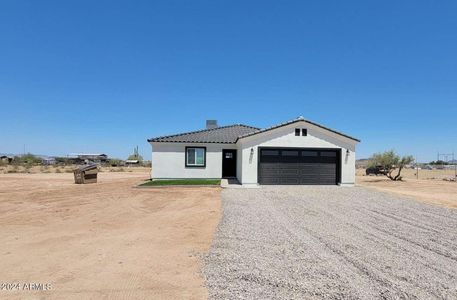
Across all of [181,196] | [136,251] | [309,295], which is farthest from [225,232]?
[181,196]

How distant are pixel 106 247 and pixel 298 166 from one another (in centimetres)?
1397

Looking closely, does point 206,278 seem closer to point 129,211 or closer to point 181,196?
point 129,211

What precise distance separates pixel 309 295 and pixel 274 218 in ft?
16.4

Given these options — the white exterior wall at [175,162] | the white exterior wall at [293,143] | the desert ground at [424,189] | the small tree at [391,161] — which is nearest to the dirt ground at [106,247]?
the white exterior wall at [293,143]

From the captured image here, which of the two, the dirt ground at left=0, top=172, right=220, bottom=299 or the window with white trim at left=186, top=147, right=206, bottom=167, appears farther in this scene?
the window with white trim at left=186, top=147, right=206, bottom=167

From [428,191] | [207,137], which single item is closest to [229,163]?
[207,137]

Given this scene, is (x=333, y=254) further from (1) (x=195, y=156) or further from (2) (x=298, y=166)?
(1) (x=195, y=156)

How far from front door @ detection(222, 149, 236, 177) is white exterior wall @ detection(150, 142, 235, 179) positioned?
3.42 ft

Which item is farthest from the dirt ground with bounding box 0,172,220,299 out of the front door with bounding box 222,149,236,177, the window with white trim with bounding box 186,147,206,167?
the front door with bounding box 222,149,236,177

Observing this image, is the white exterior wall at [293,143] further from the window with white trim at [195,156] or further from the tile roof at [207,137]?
the window with white trim at [195,156]

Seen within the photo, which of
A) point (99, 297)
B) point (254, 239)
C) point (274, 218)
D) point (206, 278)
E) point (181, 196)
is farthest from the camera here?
point (181, 196)

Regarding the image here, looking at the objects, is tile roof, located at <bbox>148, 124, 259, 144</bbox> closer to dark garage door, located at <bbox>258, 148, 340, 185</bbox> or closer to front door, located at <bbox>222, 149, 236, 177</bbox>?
front door, located at <bbox>222, 149, 236, 177</bbox>

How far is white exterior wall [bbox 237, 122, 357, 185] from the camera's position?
1734 centimetres

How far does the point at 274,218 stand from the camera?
8.76 metres
